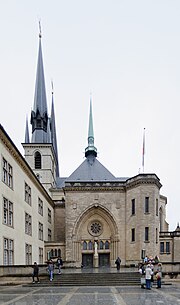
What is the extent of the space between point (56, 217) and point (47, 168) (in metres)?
13.0

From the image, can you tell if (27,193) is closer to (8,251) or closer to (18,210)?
(18,210)

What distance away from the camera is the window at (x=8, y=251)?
26.6 metres

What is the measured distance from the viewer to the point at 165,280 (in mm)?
26734

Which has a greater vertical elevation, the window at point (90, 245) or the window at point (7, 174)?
the window at point (7, 174)

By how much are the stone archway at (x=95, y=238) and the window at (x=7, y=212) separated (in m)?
19.9

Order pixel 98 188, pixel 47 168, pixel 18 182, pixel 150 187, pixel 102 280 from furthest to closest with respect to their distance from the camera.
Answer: pixel 47 168, pixel 98 188, pixel 150 187, pixel 18 182, pixel 102 280

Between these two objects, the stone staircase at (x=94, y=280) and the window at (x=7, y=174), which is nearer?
the stone staircase at (x=94, y=280)

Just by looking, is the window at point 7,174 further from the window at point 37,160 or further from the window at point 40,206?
the window at point 37,160

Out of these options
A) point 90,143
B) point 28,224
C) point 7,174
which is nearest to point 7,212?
point 7,174

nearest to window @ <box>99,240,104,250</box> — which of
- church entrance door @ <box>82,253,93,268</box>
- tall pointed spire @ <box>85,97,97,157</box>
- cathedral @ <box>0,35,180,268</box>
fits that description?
cathedral @ <box>0,35,180,268</box>

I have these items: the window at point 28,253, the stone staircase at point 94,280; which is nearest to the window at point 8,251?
the stone staircase at point 94,280

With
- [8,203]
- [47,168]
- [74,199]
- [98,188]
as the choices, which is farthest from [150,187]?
[47,168]

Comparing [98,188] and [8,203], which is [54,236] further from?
[8,203]

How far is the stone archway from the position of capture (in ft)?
155
